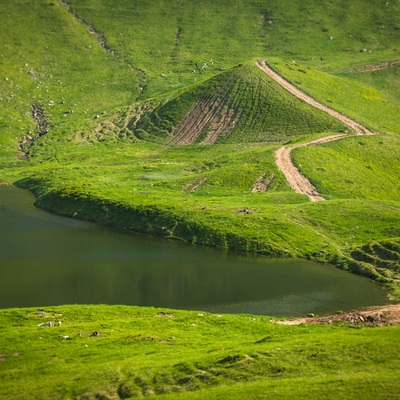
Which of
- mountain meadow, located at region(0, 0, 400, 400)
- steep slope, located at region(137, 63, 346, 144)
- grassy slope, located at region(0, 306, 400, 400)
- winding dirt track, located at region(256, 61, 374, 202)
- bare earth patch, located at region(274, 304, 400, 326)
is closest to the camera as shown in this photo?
grassy slope, located at region(0, 306, 400, 400)

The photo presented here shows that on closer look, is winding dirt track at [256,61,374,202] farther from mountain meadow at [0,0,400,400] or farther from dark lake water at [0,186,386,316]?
dark lake water at [0,186,386,316]

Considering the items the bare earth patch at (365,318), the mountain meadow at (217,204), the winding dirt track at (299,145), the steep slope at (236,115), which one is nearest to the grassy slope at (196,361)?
the mountain meadow at (217,204)

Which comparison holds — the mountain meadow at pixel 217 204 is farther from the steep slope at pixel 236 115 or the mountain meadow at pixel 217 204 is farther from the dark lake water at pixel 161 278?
the dark lake water at pixel 161 278

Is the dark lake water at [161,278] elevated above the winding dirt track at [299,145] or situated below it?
below

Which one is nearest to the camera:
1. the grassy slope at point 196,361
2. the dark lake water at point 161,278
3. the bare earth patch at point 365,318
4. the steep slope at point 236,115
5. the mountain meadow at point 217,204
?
the grassy slope at point 196,361

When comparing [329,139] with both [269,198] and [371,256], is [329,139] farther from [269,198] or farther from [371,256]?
[371,256]

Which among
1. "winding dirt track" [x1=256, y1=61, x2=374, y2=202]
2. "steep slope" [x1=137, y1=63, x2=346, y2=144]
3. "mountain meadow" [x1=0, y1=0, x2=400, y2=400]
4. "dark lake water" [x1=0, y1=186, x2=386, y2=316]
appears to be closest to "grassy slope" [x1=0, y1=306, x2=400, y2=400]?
"mountain meadow" [x1=0, y1=0, x2=400, y2=400]
